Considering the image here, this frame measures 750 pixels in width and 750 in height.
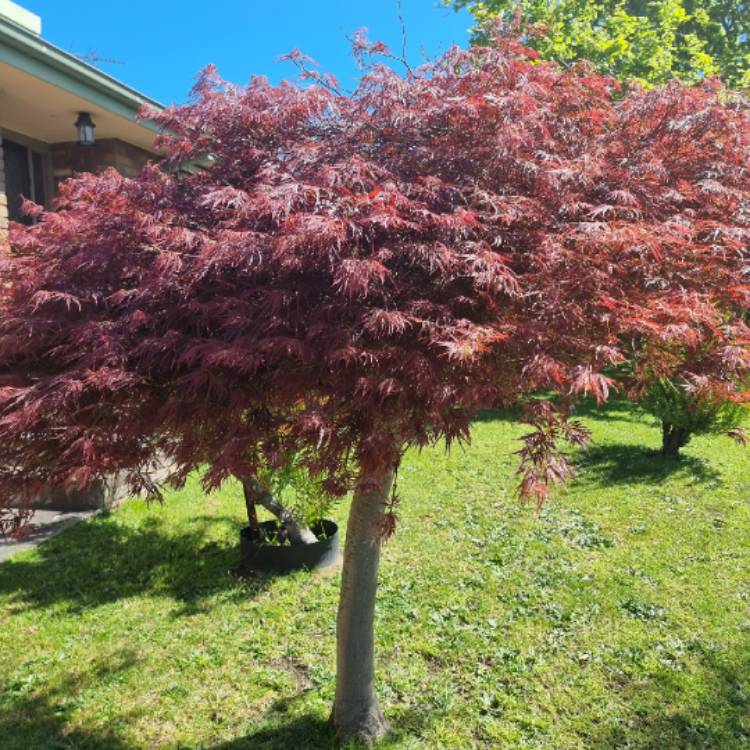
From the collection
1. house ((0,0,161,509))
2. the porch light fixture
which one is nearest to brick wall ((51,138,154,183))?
house ((0,0,161,509))

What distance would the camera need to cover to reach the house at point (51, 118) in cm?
575

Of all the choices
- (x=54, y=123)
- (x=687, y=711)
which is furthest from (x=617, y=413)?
(x=54, y=123)

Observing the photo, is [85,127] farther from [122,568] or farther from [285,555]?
[285,555]

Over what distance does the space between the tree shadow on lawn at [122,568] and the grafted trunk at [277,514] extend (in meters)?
0.41

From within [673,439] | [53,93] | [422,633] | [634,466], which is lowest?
[422,633]

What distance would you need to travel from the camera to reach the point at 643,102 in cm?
276

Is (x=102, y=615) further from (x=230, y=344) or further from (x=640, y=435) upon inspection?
(x=640, y=435)

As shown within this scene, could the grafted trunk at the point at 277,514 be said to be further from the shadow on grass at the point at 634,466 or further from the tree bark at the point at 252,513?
the shadow on grass at the point at 634,466

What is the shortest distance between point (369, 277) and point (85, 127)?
623 cm

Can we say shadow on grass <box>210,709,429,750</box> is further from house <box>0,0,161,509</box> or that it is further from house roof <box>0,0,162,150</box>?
house roof <box>0,0,162,150</box>

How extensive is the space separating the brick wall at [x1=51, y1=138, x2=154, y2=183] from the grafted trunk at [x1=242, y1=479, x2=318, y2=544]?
4.83 metres

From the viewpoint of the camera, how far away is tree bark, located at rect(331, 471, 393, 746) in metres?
3.18

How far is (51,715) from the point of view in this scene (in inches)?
144

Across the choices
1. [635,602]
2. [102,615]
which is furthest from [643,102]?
[102,615]
